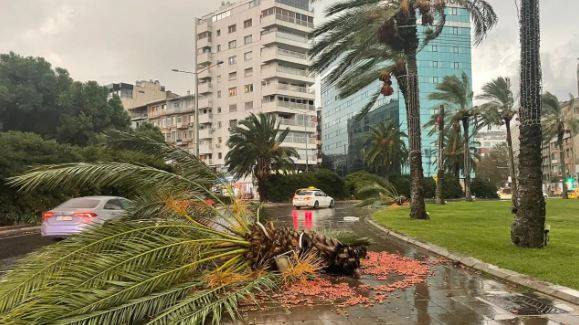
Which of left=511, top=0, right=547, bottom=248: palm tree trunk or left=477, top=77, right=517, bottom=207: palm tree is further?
left=477, top=77, right=517, bottom=207: palm tree

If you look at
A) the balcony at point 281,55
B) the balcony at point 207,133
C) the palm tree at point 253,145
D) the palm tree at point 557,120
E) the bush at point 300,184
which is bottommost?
the bush at point 300,184

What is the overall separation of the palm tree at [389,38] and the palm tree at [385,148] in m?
41.2

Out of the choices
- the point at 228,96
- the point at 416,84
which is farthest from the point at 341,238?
the point at 228,96

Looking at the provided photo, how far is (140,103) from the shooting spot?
101250mm

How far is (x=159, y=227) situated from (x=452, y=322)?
3.94 metres

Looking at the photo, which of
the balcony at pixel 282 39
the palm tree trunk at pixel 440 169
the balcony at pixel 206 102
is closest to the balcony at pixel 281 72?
the balcony at pixel 282 39

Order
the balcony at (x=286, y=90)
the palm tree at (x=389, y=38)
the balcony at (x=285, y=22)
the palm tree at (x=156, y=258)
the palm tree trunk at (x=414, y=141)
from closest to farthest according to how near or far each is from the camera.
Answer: the palm tree at (x=156, y=258) → the palm tree at (x=389, y=38) → the palm tree trunk at (x=414, y=141) → the balcony at (x=286, y=90) → the balcony at (x=285, y=22)

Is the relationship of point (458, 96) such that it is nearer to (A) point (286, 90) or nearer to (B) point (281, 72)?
(A) point (286, 90)

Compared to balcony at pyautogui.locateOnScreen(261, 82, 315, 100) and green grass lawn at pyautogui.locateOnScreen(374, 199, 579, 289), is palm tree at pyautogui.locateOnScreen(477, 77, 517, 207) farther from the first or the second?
balcony at pyautogui.locateOnScreen(261, 82, 315, 100)

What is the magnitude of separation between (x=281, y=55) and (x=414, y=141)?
186 feet

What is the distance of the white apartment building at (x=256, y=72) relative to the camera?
7519cm

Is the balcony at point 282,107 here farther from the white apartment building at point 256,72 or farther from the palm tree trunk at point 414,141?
the palm tree trunk at point 414,141

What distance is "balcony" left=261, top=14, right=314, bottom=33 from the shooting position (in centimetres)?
7488

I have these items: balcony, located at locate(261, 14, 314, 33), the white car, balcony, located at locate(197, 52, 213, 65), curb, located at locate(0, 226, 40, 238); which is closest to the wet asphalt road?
curb, located at locate(0, 226, 40, 238)
